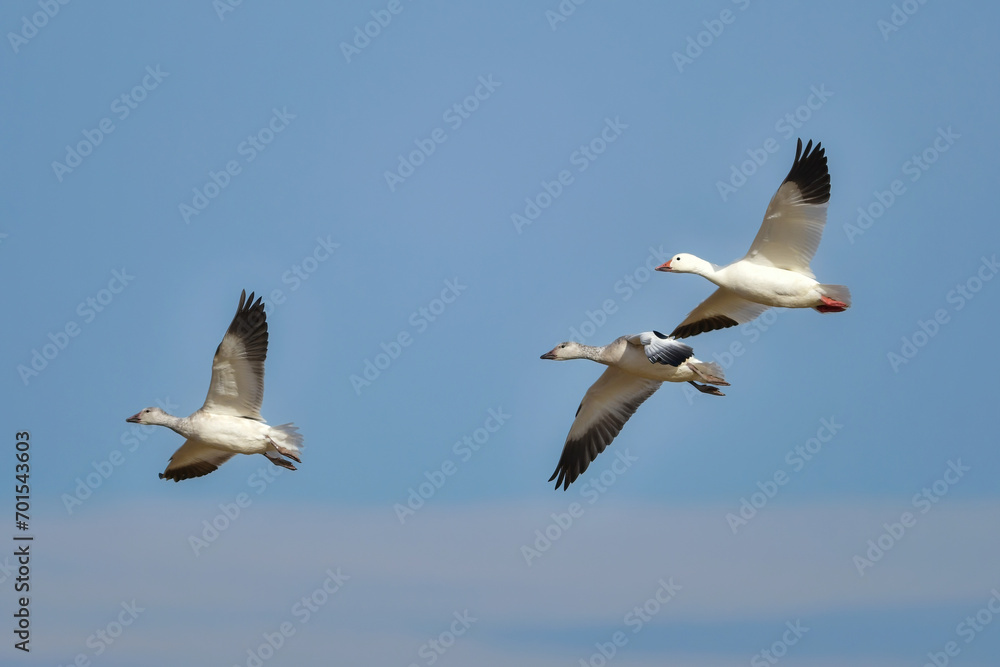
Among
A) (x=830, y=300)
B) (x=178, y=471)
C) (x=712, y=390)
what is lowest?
(x=178, y=471)

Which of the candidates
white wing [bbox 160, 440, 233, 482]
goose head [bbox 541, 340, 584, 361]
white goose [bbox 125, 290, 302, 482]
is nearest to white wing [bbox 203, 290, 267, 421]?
white goose [bbox 125, 290, 302, 482]

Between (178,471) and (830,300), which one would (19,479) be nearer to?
(178,471)

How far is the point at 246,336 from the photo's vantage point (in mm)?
20344

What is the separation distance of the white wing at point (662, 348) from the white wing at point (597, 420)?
154 cm

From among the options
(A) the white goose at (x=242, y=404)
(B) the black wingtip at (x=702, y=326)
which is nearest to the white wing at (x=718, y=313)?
(B) the black wingtip at (x=702, y=326)

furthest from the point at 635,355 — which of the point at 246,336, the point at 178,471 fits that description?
the point at 178,471

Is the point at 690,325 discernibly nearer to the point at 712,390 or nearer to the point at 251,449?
the point at 712,390

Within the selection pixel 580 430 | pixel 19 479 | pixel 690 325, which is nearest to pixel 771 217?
pixel 690 325

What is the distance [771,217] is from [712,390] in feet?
8.65

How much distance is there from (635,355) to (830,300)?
2.68 m

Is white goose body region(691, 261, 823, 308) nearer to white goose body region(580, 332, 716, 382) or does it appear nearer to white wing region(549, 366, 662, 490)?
white goose body region(580, 332, 716, 382)

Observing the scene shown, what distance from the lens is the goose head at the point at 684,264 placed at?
21.1m

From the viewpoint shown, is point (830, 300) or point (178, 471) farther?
point (178, 471)

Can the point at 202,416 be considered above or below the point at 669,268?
below
